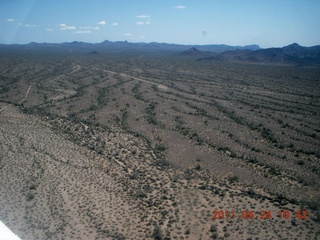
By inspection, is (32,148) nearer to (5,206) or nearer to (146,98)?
(5,206)

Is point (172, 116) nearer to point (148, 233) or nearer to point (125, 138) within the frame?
point (125, 138)

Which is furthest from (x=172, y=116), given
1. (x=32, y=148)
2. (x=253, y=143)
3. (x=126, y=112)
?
(x=32, y=148)

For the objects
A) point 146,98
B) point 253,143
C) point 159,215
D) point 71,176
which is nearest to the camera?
point 159,215

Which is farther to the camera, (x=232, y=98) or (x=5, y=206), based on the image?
(x=232, y=98)

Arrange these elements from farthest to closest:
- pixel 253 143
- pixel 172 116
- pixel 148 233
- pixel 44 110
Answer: pixel 44 110, pixel 172 116, pixel 253 143, pixel 148 233

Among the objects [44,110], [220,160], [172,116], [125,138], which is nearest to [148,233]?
[220,160]

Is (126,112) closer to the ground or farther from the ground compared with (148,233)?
farther from the ground
